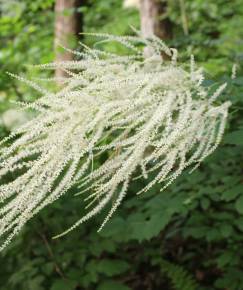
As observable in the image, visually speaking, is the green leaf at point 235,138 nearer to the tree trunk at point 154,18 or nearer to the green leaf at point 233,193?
the green leaf at point 233,193

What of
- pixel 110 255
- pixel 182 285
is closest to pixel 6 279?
pixel 110 255

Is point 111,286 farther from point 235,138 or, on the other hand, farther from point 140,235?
point 235,138

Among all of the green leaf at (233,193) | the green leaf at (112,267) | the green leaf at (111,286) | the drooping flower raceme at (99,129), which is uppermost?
the drooping flower raceme at (99,129)

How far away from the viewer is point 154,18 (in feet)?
20.0

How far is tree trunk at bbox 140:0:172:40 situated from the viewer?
605 cm

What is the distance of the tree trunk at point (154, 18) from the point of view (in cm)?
605

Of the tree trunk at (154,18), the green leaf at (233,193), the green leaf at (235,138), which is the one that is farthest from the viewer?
the tree trunk at (154,18)

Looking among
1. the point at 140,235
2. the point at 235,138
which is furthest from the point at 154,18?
the point at 235,138

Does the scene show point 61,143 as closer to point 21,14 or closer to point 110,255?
point 110,255

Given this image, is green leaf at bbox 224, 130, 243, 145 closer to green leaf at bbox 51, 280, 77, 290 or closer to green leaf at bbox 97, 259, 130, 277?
green leaf at bbox 97, 259, 130, 277

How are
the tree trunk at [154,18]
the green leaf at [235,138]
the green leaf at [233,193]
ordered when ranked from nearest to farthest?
the green leaf at [235,138], the green leaf at [233,193], the tree trunk at [154,18]

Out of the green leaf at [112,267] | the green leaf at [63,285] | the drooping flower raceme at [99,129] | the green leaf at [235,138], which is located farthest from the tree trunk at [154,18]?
the drooping flower raceme at [99,129]

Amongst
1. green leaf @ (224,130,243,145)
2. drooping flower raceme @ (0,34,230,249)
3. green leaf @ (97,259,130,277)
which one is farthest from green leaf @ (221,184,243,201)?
drooping flower raceme @ (0,34,230,249)

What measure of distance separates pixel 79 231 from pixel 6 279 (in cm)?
60
